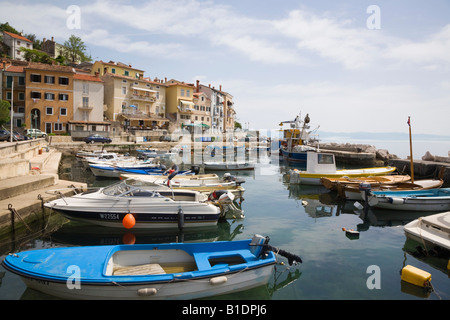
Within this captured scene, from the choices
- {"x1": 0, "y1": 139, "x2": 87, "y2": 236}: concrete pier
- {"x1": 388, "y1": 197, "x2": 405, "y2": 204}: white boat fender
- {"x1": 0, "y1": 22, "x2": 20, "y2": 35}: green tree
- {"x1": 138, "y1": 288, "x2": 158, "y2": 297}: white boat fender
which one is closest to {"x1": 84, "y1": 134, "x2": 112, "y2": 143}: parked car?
{"x1": 0, "y1": 139, "x2": 87, "y2": 236}: concrete pier

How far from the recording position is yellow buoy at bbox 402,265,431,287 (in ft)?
26.6

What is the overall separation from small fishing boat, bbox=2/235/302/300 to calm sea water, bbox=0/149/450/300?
786 mm

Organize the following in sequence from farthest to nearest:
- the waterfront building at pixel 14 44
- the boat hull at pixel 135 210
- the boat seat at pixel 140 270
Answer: the waterfront building at pixel 14 44
the boat hull at pixel 135 210
the boat seat at pixel 140 270

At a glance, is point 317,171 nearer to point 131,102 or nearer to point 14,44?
point 131,102

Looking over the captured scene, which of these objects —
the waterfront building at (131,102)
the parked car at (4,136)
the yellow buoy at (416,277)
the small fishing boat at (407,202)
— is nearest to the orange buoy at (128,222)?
the yellow buoy at (416,277)

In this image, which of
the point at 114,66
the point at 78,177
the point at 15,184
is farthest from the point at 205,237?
the point at 114,66

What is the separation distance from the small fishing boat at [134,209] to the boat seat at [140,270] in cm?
348

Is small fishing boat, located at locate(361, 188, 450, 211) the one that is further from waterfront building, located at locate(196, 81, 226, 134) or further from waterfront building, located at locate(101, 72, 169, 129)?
waterfront building, located at locate(196, 81, 226, 134)

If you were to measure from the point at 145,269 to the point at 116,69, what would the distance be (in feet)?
199

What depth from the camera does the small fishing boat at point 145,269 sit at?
21.0 feet

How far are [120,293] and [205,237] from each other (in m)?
5.96

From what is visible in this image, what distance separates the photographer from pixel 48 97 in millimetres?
44719

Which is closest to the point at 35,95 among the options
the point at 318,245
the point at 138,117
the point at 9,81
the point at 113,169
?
the point at 9,81

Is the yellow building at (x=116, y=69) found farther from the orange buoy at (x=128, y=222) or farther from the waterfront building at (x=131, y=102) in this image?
the orange buoy at (x=128, y=222)
